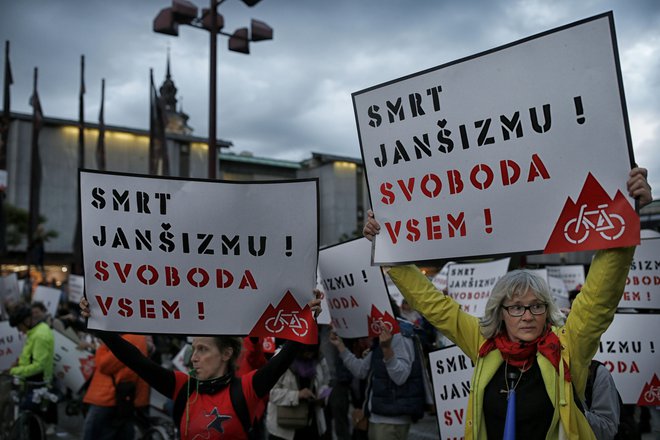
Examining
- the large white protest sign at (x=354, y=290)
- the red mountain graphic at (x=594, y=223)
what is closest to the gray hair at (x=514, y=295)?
the red mountain graphic at (x=594, y=223)

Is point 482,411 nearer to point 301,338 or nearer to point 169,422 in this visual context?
point 301,338

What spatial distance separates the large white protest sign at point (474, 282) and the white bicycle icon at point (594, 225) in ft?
18.3

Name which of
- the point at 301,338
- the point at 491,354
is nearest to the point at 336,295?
the point at 301,338

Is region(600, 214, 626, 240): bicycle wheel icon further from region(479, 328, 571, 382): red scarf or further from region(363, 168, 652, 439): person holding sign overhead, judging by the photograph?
region(479, 328, 571, 382): red scarf

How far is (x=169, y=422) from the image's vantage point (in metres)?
7.69

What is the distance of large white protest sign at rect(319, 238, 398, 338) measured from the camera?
5.39m

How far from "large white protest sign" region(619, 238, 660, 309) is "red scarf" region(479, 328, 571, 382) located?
135 inches

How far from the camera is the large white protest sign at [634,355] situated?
5160 millimetres

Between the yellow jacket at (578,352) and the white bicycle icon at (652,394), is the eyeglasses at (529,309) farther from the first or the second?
the white bicycle icon at (652,394)

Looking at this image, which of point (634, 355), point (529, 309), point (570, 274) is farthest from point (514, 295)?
point (570, 274)

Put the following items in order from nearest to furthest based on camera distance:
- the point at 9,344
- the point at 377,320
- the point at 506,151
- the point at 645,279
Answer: the point at 506,151 < the point at 377,320 < the point at 645,279 < the point at 9,344

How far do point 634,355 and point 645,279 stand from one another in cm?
97

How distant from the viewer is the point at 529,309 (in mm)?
2848

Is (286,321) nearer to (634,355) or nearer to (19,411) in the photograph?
(634,355)
